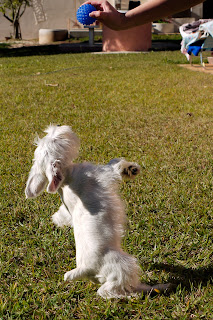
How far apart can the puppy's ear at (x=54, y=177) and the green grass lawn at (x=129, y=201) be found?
0.69m

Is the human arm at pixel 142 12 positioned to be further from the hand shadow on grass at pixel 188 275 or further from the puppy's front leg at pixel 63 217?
the hand shadow on grass at pixel 188 275

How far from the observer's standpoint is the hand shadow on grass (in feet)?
7.00

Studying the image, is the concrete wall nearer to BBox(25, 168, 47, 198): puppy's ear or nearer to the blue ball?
the blue ball

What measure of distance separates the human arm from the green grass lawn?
1.38 metres

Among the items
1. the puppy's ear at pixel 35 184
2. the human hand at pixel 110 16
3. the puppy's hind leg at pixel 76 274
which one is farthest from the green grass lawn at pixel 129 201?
the human hand at pixel 110 16

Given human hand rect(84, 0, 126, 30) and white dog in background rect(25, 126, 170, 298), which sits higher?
human hand rect(84, 0, 126, 30)

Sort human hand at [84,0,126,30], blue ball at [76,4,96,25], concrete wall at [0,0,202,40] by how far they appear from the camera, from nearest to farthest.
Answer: human hand at [84,0,126,30] < blue ball at [76,4,96,25] < concrete wall at [0,0,202,40]

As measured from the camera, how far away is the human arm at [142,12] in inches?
97.3

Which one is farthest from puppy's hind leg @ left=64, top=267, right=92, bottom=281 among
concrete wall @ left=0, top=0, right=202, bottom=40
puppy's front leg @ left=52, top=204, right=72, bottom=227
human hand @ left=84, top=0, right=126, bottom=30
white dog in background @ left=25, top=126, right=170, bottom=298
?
concrete wall @ left=0, top=0, right=202, bottom=40

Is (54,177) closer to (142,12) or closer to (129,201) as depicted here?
(129,201)

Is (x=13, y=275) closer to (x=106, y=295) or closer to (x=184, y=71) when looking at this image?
(x=106, y=295)

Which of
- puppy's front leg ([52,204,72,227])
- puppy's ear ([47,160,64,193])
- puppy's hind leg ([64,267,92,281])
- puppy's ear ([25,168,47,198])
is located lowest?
puppy's hind leg ([64,267,92,281])

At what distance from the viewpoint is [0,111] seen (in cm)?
589

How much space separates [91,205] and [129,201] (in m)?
1.13
